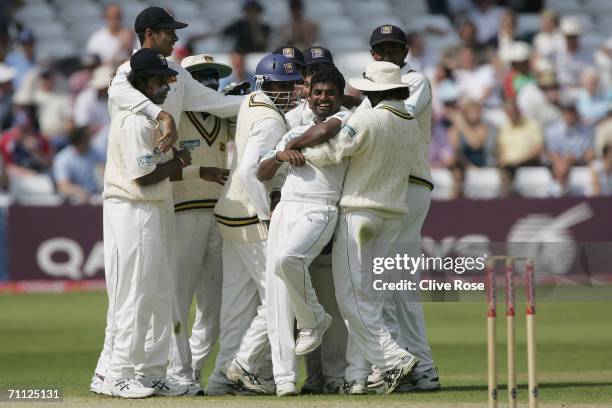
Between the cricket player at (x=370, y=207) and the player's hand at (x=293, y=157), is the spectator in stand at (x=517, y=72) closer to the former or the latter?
the cricket player at (x=370, y=207)

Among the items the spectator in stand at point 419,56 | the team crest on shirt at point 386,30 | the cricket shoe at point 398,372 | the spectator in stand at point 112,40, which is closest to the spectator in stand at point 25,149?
the spectator in stand at point 112,40

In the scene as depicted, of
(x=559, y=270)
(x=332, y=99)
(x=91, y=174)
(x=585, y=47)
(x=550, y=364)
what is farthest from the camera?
(x=585, y=47)

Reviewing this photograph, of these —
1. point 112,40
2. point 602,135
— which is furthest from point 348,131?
point 112,40

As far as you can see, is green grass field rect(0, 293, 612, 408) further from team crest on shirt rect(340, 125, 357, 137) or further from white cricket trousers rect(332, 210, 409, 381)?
team crest on shirt rect(340, 125, 357, 137)

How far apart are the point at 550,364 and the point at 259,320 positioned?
301 cm

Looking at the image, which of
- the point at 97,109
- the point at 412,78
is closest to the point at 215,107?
the point at 412,78

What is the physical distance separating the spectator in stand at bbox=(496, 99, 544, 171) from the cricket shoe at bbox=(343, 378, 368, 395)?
978 cm

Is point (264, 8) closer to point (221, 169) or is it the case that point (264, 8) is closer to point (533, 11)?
point (533, 11)

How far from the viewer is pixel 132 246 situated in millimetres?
7961

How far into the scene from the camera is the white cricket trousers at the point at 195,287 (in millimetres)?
8523

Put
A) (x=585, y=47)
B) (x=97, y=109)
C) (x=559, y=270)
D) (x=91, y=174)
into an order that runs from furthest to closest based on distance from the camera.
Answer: (x=585, y=47), (x=97, y=109), (x=91, y=174), (x=559, y=270)

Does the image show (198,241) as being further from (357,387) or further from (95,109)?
(95,109)

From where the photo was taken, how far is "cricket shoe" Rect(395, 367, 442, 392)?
8.35 meters

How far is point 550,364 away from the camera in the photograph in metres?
10.4
